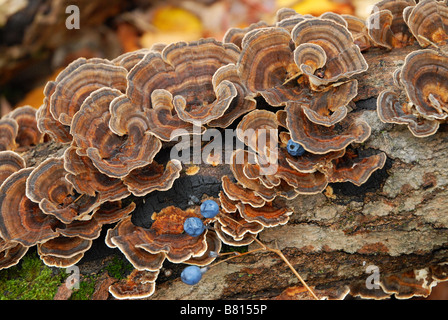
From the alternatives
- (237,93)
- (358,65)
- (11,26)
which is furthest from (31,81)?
(358,65)

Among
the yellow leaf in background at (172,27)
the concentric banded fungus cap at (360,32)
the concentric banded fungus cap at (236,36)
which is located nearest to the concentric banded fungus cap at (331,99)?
the concentric banded fungus cap at (360,32)

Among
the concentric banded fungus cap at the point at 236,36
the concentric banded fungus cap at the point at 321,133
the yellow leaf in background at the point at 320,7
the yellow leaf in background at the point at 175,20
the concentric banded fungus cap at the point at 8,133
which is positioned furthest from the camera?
the yellow leaf in background at the point at 175,20

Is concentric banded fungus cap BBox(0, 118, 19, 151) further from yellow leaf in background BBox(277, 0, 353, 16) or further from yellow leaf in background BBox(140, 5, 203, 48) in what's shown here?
yellow leaf in background BBox(277, 0, 353, 16)

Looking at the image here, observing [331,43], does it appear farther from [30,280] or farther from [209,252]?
[30,280]

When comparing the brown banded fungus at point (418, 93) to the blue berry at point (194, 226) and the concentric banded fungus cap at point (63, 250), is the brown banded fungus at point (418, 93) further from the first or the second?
the concentric banded fungus cap at point (63, 250)

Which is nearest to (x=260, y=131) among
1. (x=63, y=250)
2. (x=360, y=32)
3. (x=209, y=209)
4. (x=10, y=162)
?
(x=209, y=209)
